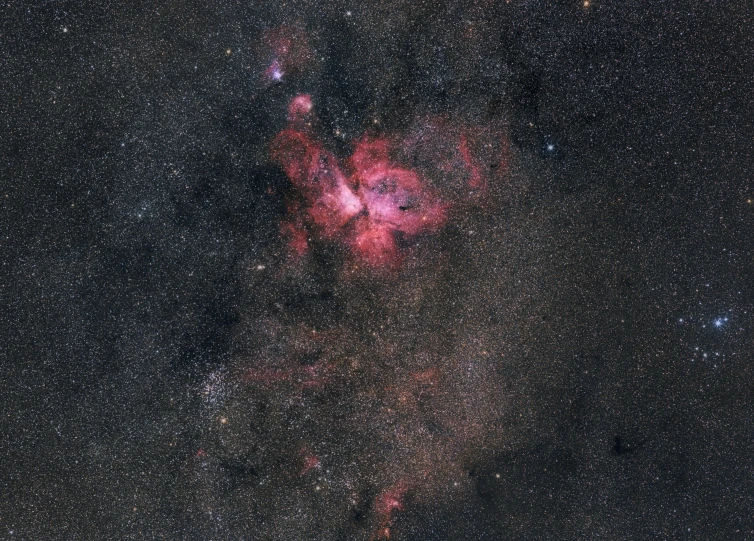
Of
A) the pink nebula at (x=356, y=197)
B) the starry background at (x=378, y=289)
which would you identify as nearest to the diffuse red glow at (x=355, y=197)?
the pink nebula at (x=356, y=197)

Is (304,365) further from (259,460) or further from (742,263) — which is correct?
(742,263)

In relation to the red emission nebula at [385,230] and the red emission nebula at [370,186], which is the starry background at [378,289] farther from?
the red emission nebula at [370,186]

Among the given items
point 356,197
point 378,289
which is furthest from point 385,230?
point 378,289

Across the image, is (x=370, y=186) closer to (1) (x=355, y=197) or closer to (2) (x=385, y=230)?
(1) (x=355, y=197)

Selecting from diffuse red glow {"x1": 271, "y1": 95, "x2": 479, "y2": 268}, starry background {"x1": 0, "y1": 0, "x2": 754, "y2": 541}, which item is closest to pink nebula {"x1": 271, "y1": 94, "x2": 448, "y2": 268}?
diffuse red glow {"x1": 271, "y1": 95, "x2": 479, "y2": 268}
